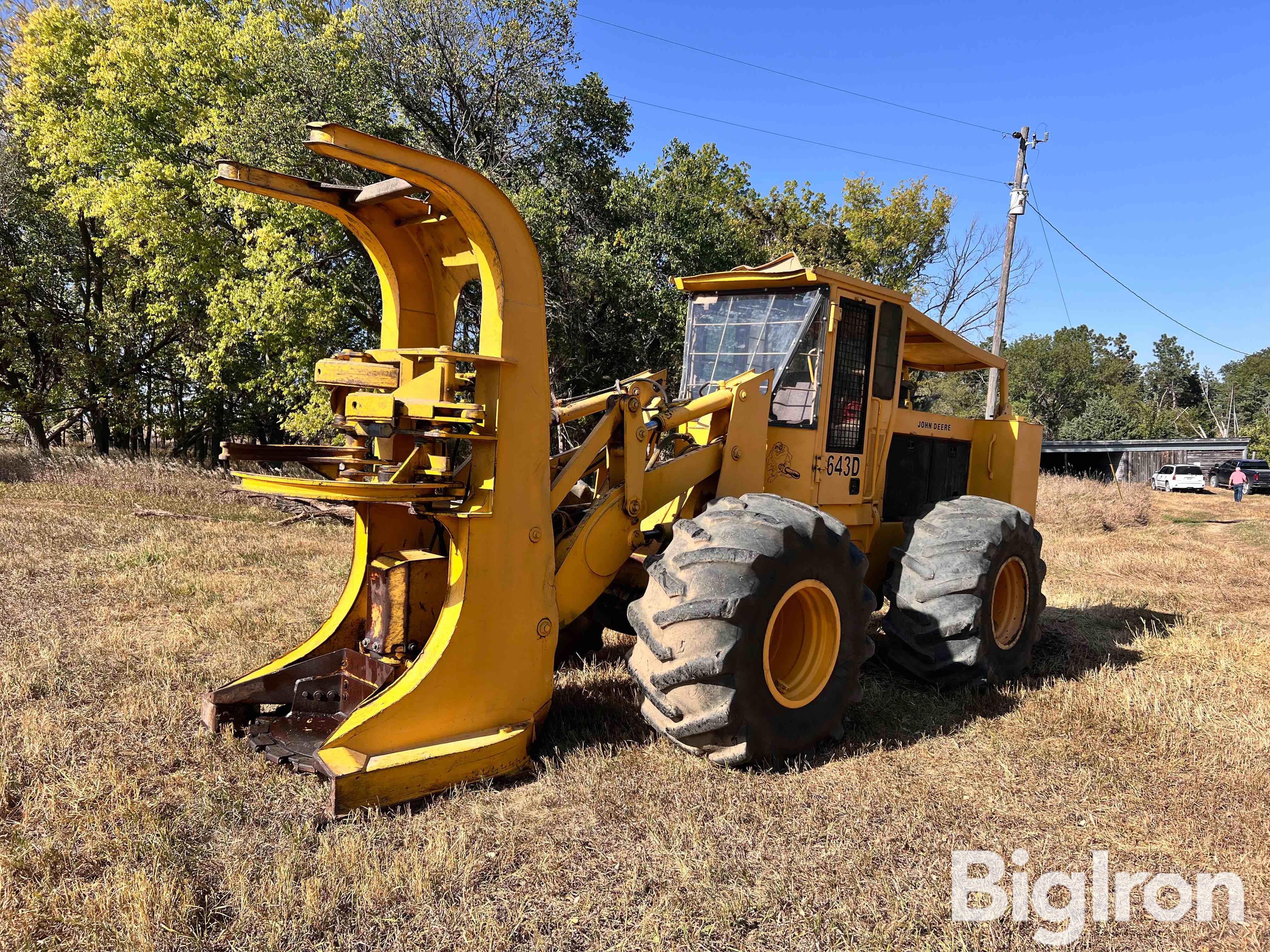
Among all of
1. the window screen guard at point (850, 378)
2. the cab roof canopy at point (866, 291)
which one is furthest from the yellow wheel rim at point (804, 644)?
the cab roof canopy at point (866, 291)

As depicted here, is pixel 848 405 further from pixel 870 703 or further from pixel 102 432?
pixel 102 432

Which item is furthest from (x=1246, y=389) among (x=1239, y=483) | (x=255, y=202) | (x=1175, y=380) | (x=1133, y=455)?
(x=255, y=202)

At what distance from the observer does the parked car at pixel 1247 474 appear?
116 feet

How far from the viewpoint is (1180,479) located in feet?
119

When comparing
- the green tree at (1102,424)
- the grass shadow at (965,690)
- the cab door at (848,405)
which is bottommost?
the grass shadow at (965,690)

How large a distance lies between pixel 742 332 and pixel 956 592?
2.29m

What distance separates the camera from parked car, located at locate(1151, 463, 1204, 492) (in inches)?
1411

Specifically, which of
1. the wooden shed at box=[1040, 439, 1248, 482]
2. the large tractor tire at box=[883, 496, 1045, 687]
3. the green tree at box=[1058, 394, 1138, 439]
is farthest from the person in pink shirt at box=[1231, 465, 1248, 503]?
the large tractor tire at box=[883, 496, 1045, 687]

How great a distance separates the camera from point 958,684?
18.5 feet

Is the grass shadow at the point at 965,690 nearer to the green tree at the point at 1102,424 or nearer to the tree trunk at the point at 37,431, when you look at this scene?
the tree trunk at the point at 37,431

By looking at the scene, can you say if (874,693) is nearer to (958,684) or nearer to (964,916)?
(958,684)

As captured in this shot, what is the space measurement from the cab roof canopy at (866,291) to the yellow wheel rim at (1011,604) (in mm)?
1939

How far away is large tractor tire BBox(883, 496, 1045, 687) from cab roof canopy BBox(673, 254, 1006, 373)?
1456 mm

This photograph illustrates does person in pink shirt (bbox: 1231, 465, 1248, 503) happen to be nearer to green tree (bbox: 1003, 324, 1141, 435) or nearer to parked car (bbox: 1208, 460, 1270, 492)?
parked car (bbox: 1208, 460, 1270, 492)
